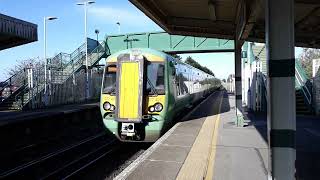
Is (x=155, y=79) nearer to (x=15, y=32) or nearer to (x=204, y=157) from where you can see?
(x=204, y=157)

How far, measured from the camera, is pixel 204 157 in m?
9.08

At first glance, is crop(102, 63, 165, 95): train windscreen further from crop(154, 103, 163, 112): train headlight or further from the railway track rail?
the railway track rail

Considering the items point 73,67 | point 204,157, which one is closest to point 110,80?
point 204,157

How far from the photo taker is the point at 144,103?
41.7 ft

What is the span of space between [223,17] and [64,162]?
6.50 meters

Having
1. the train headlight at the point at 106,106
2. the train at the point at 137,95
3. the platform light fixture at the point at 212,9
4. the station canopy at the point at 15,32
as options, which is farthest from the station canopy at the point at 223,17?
the station canopy at the point at 15,32

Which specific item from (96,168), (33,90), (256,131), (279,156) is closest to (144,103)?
(96,168)

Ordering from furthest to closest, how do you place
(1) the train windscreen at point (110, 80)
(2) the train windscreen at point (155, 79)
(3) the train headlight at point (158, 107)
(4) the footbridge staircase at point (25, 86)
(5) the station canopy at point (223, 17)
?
(4) the footbridge staircase at point (25, 86)
(1) the train windscreen at point (110, 80)
(2) the train windscreen at point (155, 79)
(3) the train headlight at point (158, 107)
(5) the station canopy at point (223, 17)

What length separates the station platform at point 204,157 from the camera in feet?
25.0

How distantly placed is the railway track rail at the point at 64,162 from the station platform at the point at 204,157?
2.37 metres

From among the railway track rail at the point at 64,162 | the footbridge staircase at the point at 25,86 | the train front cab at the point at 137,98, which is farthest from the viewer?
the footbridge staircase at the point at 25,86

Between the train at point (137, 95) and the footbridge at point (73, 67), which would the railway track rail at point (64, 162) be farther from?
the footbridge at point (73, 67)

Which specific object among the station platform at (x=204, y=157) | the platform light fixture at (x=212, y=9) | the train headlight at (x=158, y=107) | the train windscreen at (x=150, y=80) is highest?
the platform light fixture at (x=212, y=9)

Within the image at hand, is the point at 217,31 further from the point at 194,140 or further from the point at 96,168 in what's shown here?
the point at 96,168
